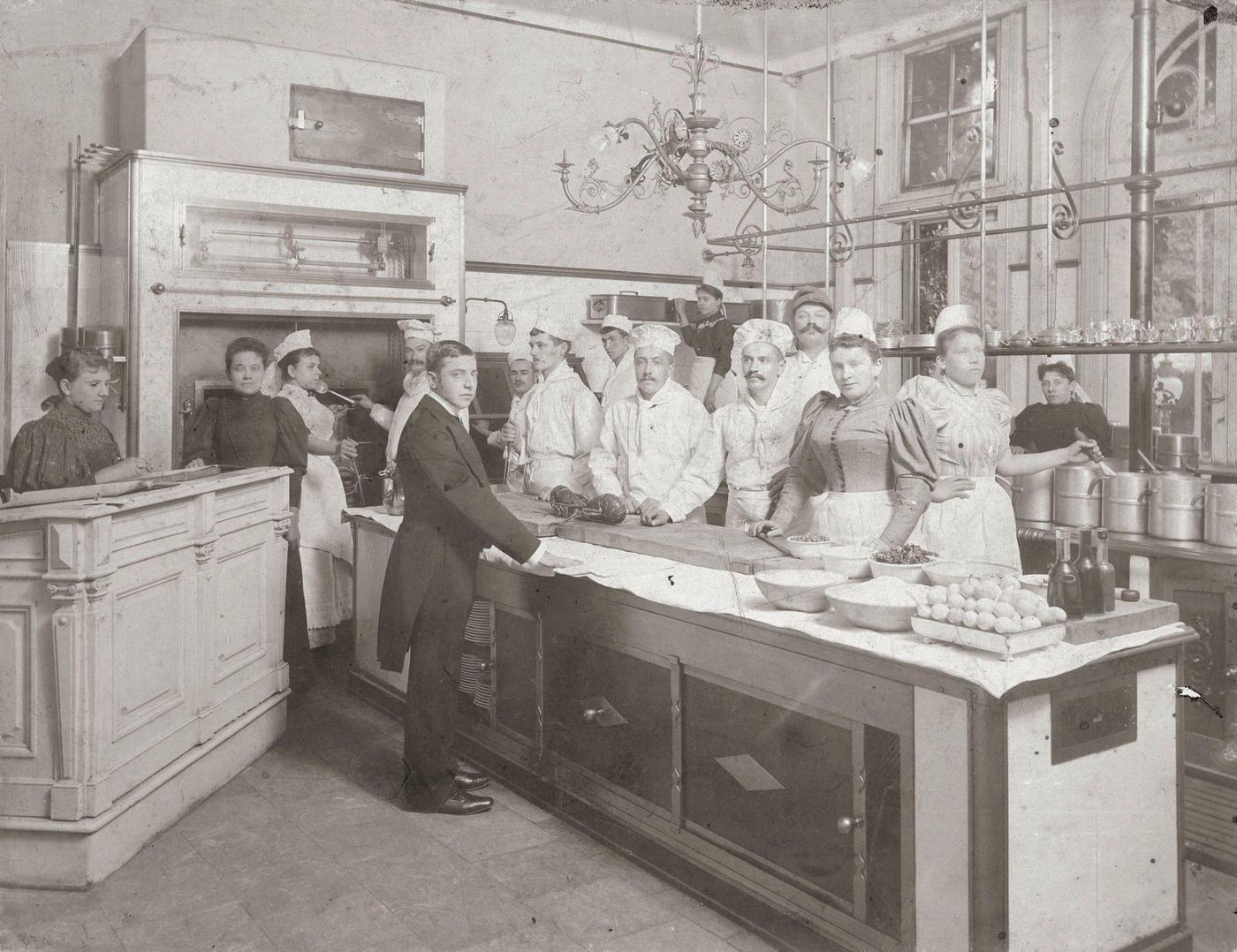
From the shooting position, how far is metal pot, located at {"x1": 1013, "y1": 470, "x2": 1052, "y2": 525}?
4422mm

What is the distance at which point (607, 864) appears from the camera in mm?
3193

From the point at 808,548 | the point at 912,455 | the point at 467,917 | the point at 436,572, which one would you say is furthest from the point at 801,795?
the point at 436,572

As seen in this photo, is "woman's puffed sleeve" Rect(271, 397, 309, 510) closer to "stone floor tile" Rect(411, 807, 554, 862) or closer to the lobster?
the lobster

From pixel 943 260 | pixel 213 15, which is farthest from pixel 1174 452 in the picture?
pixel 213 15

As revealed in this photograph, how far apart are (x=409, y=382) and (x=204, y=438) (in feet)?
4.27

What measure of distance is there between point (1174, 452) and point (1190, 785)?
137 centimetres

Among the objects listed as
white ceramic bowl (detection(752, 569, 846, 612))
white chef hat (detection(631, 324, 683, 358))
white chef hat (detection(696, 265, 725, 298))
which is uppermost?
white chef hat (detection(696, 265, 725, 298))

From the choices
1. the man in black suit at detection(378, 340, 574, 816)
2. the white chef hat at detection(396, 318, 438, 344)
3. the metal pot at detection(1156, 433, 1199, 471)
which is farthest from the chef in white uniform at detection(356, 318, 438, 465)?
the metal pot at detection(1156, 433, 1199, 471)

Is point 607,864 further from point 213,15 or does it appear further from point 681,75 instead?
point 681,75

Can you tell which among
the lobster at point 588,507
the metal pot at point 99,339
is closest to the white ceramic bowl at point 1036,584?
the lobster at point 588,507

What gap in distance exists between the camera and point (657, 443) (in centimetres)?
460

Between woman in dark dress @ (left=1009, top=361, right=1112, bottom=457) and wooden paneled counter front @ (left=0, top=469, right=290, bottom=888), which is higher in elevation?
woman in dark dress @ (left=1009, top=361, right=1112, bottom=457)

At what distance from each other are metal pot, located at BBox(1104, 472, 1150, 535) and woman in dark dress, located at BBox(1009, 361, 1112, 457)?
1572mm

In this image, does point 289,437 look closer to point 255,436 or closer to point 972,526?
point 255,436
